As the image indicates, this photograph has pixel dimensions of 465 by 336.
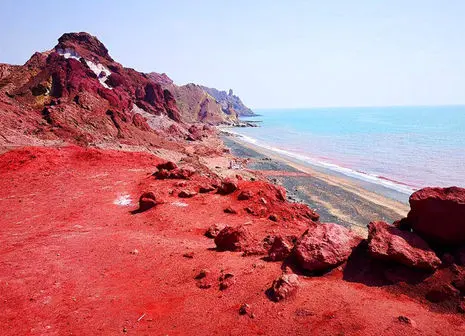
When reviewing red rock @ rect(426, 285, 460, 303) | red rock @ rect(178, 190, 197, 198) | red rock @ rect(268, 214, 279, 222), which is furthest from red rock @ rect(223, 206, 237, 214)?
red rock @ rect(426, 285, 460, 303)

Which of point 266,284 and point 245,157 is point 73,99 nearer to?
point 245,157

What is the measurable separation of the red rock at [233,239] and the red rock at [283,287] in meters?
3.10

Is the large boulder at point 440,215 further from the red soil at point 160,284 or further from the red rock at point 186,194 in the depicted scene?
the red rock at point 186,194

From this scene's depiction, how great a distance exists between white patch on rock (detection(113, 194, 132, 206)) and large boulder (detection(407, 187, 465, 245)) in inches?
537

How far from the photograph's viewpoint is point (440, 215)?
8.70 m

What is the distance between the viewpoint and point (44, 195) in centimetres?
1859

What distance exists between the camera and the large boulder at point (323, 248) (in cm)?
864

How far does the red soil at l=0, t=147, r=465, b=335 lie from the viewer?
713 centimetres

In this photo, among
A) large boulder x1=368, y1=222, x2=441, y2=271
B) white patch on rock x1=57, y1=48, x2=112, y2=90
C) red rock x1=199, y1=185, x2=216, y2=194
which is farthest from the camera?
white patch on rock x1=57, y1=48, x2=112, y2=90

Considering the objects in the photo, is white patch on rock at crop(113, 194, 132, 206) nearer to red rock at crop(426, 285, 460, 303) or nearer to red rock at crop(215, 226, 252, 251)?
red rock at crop(215, 226, 252, 251)

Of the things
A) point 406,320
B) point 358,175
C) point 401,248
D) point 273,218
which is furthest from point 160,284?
point 358,175

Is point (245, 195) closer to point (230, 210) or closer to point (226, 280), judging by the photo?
point (230, 210)

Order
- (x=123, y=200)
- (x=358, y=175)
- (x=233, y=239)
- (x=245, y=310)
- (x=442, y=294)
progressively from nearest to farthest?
(x=442, y=294) < (x=245, y=310) < (x=233, y=239) < (x=123, y=200) < (x=358, y=175)

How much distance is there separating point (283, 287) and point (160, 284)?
356cm
